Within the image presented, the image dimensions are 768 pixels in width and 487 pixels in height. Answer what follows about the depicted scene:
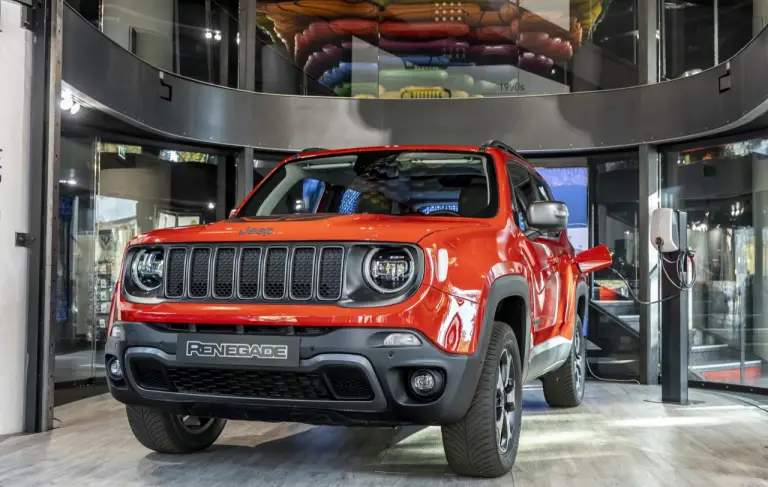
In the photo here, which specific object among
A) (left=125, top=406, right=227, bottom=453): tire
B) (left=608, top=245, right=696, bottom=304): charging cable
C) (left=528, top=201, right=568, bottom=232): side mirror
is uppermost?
(left=528, top=201, right=568, bottom=232): side mirror

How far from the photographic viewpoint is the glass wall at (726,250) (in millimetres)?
7934

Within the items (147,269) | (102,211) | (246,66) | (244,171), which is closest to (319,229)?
(147,269)

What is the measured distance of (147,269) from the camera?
13.5 feet

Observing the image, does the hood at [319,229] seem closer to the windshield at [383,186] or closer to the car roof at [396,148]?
the windshield at [383,186]

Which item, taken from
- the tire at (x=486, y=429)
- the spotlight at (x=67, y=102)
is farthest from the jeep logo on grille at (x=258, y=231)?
the spotlight at (x=67, y=102)

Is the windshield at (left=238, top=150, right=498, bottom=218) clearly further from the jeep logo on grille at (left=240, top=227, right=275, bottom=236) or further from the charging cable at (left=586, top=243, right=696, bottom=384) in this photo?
the charging cable at (left=586, top=243, right=696, bottom=384)

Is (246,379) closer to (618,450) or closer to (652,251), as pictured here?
(618,450)

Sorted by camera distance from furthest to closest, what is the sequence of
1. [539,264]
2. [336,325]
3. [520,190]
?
[520,190] < [539,264] < [336,325]

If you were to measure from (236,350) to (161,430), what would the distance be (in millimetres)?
1123

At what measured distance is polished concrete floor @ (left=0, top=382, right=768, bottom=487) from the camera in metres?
4.15

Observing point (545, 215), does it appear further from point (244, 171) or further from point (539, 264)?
point (244, 171)

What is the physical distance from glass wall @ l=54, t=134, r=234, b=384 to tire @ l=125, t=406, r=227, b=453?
2813 mm

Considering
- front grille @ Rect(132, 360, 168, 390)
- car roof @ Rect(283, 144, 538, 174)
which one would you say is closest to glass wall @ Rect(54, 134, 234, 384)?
car roof @ Rect(283, 144, 538, 174)

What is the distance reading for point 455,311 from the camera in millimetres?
3625
